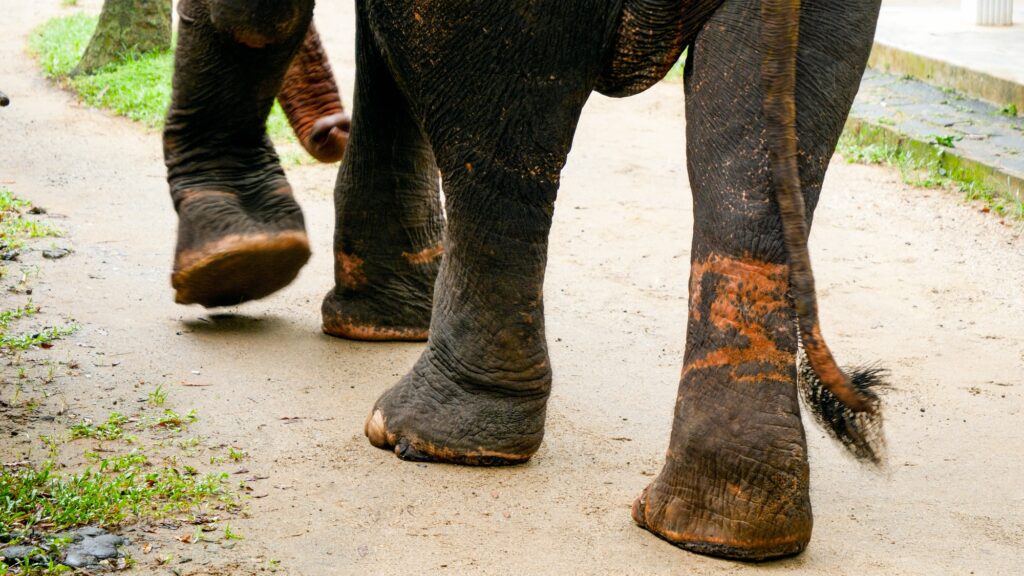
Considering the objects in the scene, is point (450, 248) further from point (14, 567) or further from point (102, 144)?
point (102, 144)

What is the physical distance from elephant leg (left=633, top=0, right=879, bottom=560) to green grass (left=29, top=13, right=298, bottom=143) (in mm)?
5007

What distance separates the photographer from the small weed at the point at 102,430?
10.5 ft

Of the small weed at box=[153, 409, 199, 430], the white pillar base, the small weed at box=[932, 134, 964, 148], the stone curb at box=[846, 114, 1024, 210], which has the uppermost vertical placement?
the white pillar base

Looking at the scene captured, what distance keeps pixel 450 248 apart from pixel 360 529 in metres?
0.69

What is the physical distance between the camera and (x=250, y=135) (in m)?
3.93

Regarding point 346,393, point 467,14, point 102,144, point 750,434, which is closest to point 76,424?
point 346,393

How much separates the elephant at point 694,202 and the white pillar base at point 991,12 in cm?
674

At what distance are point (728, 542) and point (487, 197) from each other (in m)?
0.90

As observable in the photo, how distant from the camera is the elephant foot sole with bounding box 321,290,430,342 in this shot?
4.05 meters

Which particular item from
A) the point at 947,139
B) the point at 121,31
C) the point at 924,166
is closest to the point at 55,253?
the point at 924,166

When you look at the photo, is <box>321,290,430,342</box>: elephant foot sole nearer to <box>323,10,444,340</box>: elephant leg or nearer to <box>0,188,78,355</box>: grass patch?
<box>323,10,444,340</box>: elephant leg

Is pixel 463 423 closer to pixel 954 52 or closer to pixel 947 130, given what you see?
pixel 947 130

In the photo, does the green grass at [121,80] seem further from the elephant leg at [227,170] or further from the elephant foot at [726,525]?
the elephant foot at [726,525]

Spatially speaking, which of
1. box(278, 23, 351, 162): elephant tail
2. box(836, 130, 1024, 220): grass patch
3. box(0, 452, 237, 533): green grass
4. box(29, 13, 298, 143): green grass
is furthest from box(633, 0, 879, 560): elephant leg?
box(29, 13, 298, 143): green grass
